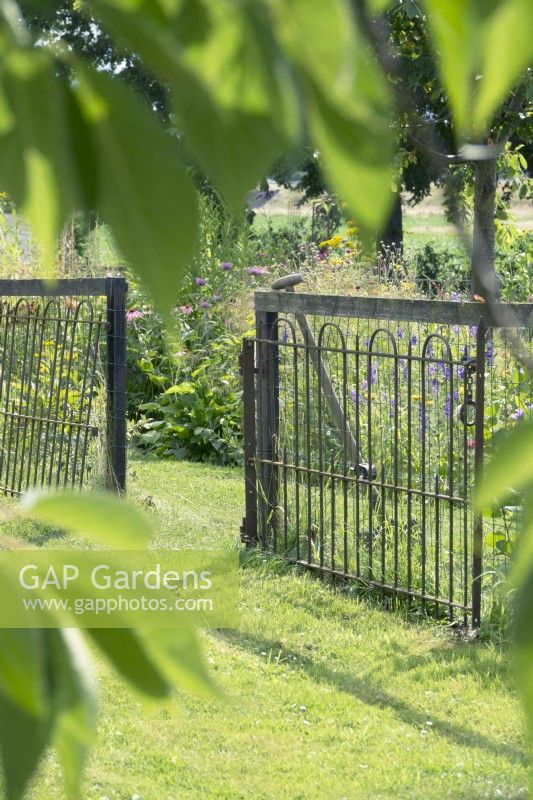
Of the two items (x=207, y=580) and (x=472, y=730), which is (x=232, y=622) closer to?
(x=207, y=580)

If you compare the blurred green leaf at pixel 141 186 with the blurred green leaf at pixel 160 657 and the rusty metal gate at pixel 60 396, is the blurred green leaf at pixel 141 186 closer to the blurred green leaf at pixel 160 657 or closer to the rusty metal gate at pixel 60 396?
the blurred green leaf at pixel 160 657

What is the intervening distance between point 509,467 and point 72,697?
0.72 ft

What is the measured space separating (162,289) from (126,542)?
10cm

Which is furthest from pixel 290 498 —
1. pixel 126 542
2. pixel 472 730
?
pixel 126 542

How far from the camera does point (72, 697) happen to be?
16.8 inches

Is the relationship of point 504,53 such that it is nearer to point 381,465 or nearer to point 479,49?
point 479,49

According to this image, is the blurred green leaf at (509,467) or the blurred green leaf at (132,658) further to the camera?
the blurred green leaf at (132,658)

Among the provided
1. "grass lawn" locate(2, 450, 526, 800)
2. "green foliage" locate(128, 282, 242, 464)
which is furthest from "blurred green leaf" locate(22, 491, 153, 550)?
A: "green foliage" locate(128, 282, 242, 464)

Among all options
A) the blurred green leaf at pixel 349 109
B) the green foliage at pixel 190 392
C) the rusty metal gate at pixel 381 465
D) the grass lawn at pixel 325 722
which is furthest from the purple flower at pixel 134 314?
the blurred green leaf at pixel 349 109

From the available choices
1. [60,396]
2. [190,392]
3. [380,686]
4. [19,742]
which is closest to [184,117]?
[19,742]

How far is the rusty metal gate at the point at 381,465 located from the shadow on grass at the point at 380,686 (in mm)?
433

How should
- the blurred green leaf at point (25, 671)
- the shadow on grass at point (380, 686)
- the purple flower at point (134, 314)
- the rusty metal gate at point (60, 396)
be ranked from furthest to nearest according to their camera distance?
1. the purple flower at point (134, 314)
2. the rusty metal gate at point (60, 396)
3. the shadow on grass at point (380, 686)
4. the blurred green leaf at point (25, 671)

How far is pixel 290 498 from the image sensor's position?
5.64 meters

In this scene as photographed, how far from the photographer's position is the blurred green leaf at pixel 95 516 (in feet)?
1.30
